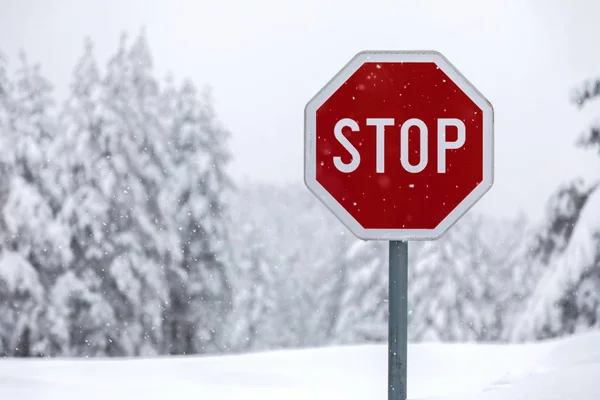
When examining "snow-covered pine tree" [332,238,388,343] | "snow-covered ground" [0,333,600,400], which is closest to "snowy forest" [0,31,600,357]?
"snow-covered pine tree" [332,238,388,343]

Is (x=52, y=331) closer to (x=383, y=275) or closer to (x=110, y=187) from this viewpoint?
(x=110, y=187)

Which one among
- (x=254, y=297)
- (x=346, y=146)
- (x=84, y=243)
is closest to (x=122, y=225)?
(x=84, y=243)

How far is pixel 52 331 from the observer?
25.6m

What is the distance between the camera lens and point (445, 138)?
Result: 298cm

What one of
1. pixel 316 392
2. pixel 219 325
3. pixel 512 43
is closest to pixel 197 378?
pixel 316 392

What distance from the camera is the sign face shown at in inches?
116

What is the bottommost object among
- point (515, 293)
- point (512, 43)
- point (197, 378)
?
point (515, 293)

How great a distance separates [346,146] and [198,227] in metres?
26.1

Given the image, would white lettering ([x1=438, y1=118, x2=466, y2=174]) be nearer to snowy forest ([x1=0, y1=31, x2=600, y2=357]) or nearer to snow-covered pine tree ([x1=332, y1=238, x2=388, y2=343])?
snowy forest ([x1=0, y1=31, x2=600, y2=357])

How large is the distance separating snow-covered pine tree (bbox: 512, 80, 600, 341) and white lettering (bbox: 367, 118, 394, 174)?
1437 centimetres

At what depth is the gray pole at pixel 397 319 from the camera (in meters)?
2.94

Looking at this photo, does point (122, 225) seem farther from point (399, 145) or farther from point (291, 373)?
point (399, 145)

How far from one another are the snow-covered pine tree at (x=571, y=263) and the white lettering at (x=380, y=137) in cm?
1437

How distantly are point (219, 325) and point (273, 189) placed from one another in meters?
52.2
